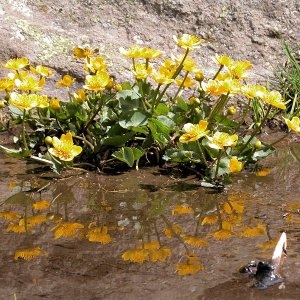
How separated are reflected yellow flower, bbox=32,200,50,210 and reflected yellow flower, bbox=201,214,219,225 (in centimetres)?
58

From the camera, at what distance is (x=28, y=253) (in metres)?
2.17

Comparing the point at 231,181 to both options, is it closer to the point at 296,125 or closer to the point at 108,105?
the point at 296,125

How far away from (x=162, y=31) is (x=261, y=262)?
106 inches

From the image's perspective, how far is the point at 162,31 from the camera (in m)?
4.44

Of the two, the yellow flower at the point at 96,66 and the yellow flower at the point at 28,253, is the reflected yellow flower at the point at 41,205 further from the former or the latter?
the yellow flower at the point at 96,66

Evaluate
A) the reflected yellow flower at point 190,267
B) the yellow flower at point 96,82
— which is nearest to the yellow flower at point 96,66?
the yellow flower at point 96,82

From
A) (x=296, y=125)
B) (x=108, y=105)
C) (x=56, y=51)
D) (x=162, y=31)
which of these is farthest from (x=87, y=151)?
(x=162, y=31)

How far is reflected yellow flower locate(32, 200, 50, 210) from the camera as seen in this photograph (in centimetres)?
264

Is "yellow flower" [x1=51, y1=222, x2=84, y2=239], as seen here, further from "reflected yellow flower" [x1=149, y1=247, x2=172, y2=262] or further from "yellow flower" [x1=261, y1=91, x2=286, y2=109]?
"yellow flower" [x1=261, y1=91, x2=286, y2=109]

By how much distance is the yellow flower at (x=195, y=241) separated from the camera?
225 centimetres

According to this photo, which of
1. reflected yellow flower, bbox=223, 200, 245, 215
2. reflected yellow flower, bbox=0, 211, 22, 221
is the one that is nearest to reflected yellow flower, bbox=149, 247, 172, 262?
reflected yellow flower, bbox=223, 200, 245, 215

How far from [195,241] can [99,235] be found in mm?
311

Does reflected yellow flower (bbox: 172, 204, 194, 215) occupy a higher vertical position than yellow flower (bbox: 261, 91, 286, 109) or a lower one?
lower

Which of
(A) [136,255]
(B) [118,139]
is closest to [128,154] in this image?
(B) [118,139]
